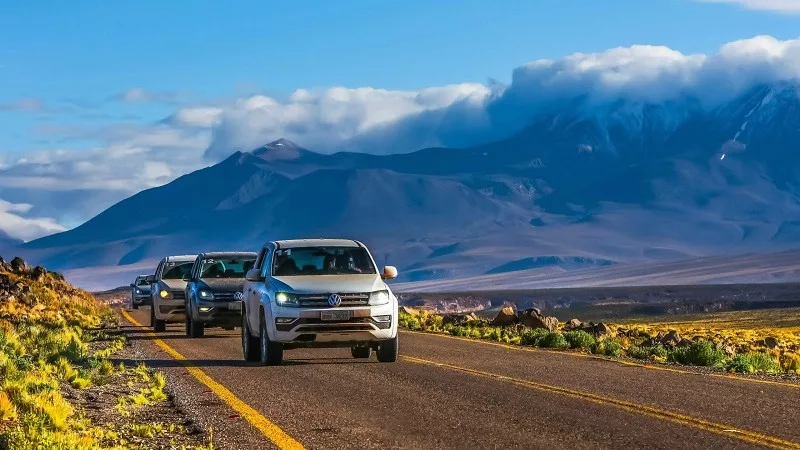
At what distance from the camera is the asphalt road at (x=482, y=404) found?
11.3 meters

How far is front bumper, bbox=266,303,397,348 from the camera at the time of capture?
755 inches

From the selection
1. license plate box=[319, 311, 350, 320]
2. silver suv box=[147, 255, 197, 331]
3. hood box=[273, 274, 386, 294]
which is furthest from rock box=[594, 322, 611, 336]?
license plate box=[319, 311, 350, 320]

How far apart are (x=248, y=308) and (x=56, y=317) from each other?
25.7 meters

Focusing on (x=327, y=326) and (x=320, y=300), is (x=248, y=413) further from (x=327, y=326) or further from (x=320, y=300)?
(x=320, y=300)

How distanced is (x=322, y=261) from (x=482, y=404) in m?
7.18

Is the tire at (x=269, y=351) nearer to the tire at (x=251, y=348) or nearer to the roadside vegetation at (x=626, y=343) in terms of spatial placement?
the tire at (x=251, y=348)

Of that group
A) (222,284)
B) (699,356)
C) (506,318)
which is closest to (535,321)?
(506,318)

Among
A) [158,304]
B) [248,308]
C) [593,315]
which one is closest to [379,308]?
Result: [248,308]

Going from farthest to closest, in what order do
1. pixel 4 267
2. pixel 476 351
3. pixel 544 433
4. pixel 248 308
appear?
1. pixel 4 267
2. pixel 476 351
3. pixel 248 308
4. pixel 544 433

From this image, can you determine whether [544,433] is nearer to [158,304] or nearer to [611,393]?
[611,393]

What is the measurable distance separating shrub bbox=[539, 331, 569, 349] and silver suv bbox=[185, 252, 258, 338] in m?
6.25

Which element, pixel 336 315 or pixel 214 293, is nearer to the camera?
pixel 336 315

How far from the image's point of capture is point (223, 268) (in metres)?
29.8

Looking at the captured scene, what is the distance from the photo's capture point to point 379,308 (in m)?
19.4
